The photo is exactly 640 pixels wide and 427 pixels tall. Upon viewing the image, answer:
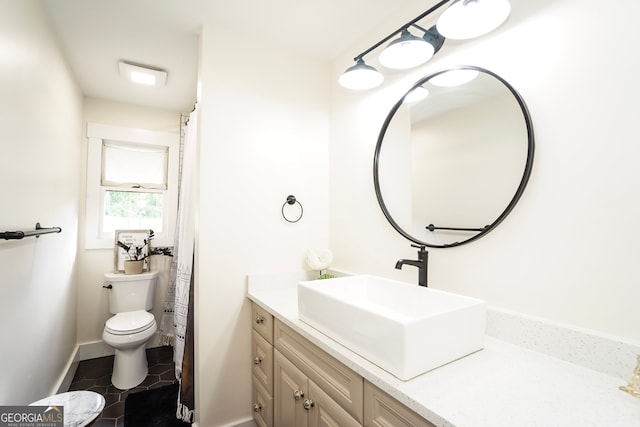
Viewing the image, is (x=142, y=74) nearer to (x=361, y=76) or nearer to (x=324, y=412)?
(x=361, y=76)

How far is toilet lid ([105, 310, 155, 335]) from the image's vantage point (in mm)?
2166

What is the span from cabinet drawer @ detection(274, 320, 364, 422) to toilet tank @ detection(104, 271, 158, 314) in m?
1.92

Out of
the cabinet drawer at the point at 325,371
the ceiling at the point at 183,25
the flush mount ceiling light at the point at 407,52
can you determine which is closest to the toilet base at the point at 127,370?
the cabinet drawer at the point at 325,371

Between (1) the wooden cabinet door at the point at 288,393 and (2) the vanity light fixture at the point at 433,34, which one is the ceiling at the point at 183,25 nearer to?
(2) the vanity light fixture at the point at 433,34

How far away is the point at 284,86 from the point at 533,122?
1414 mm

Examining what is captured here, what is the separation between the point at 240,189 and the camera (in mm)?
1746

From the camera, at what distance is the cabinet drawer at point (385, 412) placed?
2.39ft

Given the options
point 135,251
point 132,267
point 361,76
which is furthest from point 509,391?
point 135,251

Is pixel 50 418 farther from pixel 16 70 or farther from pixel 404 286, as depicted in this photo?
pixel 404 286

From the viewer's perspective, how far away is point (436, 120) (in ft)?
4.55

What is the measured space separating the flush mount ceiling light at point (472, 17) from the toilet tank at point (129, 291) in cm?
291

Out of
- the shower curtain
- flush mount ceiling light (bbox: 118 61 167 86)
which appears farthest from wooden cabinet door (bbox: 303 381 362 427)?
flush mount ceiling light (bbox: 118 61 167 86)

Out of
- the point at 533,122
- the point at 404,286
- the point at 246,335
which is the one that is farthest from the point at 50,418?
the point at 533,122

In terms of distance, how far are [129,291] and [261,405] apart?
5.73 feet
